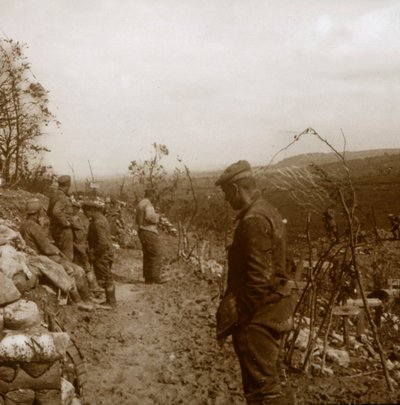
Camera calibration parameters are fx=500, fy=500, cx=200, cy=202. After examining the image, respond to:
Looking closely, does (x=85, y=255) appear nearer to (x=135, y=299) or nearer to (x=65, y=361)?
(x=135, y=299)

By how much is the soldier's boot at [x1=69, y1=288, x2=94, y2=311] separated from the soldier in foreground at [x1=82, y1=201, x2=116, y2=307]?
24.6 inches

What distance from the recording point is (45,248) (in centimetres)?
775

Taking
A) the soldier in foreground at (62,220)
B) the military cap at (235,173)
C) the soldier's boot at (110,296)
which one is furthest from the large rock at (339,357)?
the soldier in foreground at (62,220)

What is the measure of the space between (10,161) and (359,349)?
1597 cm

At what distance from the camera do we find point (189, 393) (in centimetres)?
542

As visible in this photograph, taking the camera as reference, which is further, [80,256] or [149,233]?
[149,233]

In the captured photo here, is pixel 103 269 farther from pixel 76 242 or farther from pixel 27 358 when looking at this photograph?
pixel 27 358

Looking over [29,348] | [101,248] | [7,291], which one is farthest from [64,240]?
[29,348]

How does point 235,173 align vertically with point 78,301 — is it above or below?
above

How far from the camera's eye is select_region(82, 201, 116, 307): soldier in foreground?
8.56 m

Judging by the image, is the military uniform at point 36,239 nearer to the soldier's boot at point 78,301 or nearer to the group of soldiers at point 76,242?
the group of soldiers at point 76,242

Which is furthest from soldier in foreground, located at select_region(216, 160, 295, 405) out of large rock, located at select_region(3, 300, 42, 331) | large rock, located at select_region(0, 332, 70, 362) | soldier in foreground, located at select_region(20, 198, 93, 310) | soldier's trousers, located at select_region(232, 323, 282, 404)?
soldier in foreground, located at select_region(20, 198, 93, 310)

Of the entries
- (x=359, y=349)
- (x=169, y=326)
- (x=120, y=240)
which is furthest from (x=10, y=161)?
(x=359, y=349)

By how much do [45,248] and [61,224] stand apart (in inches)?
46.3
